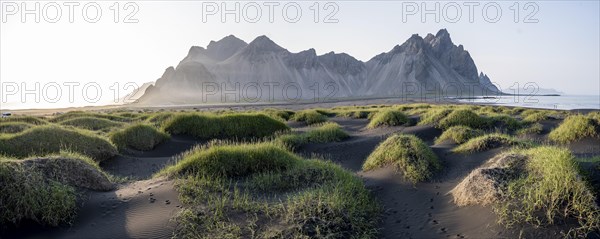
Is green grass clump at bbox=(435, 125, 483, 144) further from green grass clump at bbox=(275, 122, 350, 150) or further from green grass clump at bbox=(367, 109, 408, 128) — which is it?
A: green grass clump at bbox=(367, 109, 408, 128)

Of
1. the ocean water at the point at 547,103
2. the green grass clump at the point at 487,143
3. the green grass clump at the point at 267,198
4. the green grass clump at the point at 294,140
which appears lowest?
the green grass clump at the point at 267,198

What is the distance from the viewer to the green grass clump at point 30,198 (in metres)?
7.55

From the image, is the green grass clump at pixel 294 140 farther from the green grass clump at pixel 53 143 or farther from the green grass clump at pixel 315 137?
the green grass clump at pixel 53 143

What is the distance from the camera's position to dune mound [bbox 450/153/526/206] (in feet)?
26.8

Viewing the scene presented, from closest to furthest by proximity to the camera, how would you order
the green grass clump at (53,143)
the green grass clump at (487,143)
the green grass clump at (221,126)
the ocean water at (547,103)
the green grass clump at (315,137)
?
1. the green grass clump at (487,143)
2. the green grass clump at (53,143)
3. the green grass clump at (315,137)
4. the green grass clump at (221,126)
5. the ocean water at (547,103)

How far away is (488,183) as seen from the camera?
27.7 feet

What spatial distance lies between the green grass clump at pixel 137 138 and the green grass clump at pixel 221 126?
85.7 inches

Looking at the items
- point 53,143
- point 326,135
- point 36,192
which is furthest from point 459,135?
point 53,143

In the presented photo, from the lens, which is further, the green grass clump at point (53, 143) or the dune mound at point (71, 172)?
the green grass clump at point (53, 143)

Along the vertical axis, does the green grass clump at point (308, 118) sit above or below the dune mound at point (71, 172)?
above

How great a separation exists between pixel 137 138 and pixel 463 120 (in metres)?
17.9

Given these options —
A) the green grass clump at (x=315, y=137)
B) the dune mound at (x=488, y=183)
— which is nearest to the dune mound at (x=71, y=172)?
the dune mound at (x=488, y=183)

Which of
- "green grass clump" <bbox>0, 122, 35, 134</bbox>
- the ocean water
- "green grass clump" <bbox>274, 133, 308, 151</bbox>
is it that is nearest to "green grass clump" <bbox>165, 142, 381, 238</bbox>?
"green grass clump" <bbox>274, 133, 308, 151</bbox>

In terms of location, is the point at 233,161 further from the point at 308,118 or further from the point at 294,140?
the point at 308,118
